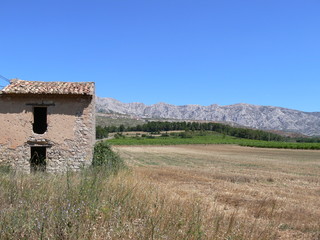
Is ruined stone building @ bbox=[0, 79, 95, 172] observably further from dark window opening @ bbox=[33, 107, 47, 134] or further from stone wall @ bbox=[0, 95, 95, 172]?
dark window opening @ bbox=[33, 107, 47, 134]

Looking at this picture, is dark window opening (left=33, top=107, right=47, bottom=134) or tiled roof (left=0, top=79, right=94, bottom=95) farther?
dark window opening (left=33, top=107, right=47, bottom=134)

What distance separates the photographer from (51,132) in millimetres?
17953

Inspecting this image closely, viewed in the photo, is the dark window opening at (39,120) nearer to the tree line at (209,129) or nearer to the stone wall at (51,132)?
the stone wall at (51,132)

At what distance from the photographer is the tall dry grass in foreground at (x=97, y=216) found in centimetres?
414

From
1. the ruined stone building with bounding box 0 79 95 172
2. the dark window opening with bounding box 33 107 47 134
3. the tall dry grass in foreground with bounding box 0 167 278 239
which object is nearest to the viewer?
the tall dry grass in foreground with bounding box 0 167 278 239

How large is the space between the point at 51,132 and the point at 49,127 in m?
0.29

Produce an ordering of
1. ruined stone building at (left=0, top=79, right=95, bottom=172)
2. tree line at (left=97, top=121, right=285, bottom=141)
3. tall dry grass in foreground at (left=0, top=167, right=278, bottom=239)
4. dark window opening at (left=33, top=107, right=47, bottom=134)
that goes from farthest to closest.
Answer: tree line at (left=97, top=121, right=285, bottom=141), dark window opening at (left=33, top=107, right=47, bottom=134), ruined stone building at (left=0, top=79, right=95, bottom=172), tall dry grass in foreground at (left=0, top=167, right=278, bottom=239)

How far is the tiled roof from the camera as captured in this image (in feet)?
58.4

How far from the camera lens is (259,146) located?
293 ft

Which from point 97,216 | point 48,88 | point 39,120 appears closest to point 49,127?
point 48,88

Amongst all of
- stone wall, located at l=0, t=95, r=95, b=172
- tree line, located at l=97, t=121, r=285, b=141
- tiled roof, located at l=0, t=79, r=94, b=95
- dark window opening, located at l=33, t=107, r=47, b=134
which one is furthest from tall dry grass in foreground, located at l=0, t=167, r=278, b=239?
tree line, located at l=97, t=121, r=285, b=141

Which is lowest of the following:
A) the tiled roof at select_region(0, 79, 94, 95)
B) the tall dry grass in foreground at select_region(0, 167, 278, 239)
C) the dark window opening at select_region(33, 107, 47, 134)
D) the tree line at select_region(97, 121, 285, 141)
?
the tree line at select_region(97, 121, 285, 141)

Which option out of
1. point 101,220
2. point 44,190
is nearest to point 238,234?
point 101,220

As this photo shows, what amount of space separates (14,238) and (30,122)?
1503cm
